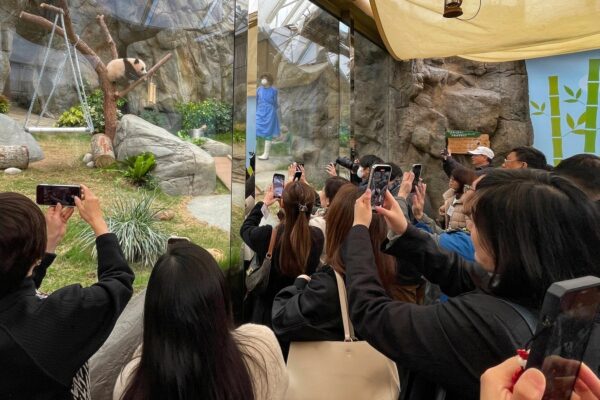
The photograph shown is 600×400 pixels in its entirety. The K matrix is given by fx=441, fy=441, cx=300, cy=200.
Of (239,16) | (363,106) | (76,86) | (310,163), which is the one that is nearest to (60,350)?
(76,86)

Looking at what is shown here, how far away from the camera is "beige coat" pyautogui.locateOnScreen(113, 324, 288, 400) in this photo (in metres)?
1.20

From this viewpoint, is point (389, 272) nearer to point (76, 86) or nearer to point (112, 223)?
point (112, 223)

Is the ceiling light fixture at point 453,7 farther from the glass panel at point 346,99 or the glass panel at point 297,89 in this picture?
the glass panel at point 346,99

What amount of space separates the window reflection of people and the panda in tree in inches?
65.1

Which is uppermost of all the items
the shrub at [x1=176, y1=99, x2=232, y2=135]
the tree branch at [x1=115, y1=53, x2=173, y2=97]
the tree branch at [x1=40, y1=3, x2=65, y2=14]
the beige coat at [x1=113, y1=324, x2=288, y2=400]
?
the tree branch at [x1=40, y1=3, x2=65, y2=14]

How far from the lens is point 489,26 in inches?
186

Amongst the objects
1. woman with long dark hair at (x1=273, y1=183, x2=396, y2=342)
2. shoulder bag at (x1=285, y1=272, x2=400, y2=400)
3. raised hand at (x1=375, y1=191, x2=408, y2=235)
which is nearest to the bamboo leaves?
woman with long dark hair at (x1=273, y1=183, x2=396, y2=342)

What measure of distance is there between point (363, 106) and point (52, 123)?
5.76 metres

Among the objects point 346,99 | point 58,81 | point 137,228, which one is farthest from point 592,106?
point 58,81

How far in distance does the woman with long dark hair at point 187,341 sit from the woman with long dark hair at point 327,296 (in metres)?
0.50

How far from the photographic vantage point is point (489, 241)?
1.05 m

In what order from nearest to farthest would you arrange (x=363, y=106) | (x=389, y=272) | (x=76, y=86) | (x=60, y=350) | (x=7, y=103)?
1. (x=60, y=350)
2. (x=389, y=272)
3. (x=7, y=103)
4. (x=76, y=86)
5. (x=363, y=106)

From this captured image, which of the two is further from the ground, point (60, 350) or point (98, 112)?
point (98, 112)

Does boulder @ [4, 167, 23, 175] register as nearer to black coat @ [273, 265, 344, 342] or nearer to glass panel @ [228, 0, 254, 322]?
glass panel @ [228, 0, 254, 322]
